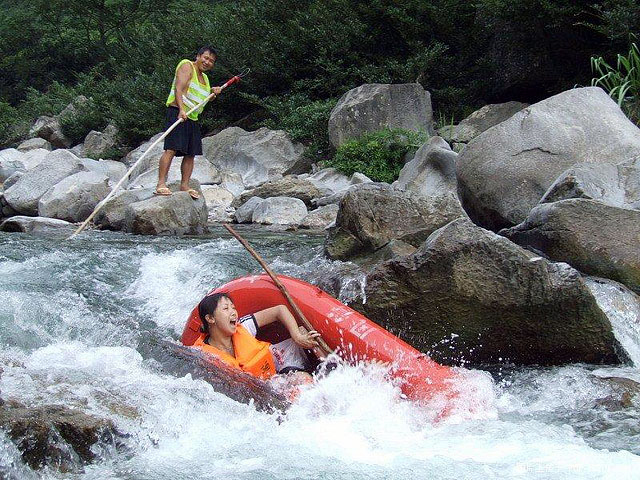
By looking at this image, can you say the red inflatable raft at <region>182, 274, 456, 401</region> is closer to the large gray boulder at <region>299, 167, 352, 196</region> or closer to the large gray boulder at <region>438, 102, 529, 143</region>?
the large gray boulder at <region>299, 167, 352, 196</region>

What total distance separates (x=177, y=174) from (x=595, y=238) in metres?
7.47

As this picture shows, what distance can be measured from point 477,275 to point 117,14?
71.7 feet

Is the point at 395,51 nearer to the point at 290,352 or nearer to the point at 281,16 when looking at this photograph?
the point at 281,16

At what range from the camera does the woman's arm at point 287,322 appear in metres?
4.59

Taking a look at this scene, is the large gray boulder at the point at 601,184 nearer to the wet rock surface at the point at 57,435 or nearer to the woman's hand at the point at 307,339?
the woman's hand at the point at 307,339

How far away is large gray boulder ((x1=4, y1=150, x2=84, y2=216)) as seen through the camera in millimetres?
11359

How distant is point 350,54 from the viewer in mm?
14297

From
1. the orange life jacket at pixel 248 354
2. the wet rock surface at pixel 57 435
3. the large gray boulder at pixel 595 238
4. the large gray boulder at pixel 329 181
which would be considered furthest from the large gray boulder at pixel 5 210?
the wet rock surface at pixel 57 435

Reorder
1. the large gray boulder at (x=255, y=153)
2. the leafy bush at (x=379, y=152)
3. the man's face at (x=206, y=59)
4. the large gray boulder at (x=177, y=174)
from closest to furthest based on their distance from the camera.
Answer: the man's face at (x=206, y=59) < the leafy bush at (x=379, y=152) < the large gray boulder at (x=177, y=174) < the large gray boulder at (x=255, y=153)

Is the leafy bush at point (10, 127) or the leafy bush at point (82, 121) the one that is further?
the leafy bush at point (10, 127)

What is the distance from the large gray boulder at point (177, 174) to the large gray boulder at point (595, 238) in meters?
7.02

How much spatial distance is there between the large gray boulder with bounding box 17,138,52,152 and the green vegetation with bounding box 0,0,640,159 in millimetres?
579

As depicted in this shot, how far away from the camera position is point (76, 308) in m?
5.88

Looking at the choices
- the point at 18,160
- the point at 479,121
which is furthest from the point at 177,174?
the point at 18,160
